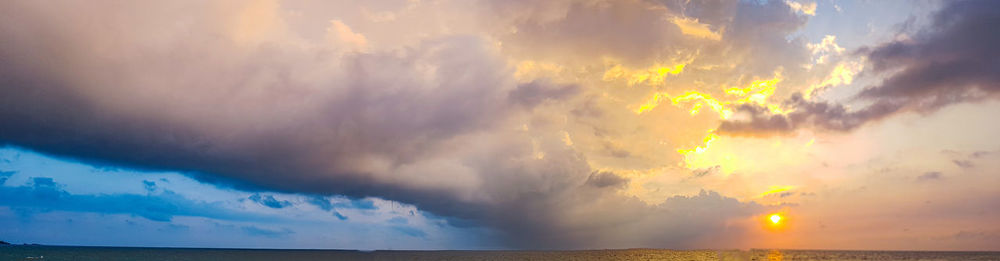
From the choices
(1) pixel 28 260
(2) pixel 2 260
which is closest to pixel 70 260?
(1) pixel 28 260

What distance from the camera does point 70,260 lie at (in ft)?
561

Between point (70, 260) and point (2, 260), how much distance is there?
22.2 meters

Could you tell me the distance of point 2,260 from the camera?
562 feet

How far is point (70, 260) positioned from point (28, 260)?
10.5 meters

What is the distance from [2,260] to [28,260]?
1808cm

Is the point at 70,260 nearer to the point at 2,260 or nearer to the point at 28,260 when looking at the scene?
the point at 28,260

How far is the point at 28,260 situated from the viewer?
163000 millimetres
